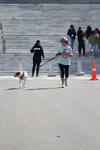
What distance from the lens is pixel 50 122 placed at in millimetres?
11789

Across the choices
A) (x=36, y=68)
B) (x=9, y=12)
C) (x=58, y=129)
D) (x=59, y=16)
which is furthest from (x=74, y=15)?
(x=58, y=129)

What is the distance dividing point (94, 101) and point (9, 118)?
3.98 m

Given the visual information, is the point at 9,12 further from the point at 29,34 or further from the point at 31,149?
the point at 31,149

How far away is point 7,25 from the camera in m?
47.7

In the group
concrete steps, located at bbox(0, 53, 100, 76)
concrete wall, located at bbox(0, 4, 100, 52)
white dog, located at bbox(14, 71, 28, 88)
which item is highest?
concrete wall, located at bbox(0, 4, 100, 52)

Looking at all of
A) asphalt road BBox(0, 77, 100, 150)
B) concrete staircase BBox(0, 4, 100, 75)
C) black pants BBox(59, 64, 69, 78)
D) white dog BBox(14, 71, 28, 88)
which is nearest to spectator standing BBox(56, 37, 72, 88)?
black pants BBox(59, 64, 69, 78)

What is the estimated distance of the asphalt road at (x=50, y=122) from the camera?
31.0 ft

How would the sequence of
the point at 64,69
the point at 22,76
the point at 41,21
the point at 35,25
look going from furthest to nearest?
the point at 41,21
the point at 35,25
the point at 64,69
the point at 22,76

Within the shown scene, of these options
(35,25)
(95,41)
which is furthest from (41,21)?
(95,41)

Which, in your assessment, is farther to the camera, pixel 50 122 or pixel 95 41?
pixel 95 41

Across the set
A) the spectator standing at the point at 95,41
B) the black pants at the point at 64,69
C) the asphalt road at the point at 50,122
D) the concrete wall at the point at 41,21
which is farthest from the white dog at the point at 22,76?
the concrete wall at the point at 41,21

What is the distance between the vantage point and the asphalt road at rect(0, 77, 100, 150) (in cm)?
945

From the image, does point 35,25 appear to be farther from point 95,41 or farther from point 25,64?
point 25,64

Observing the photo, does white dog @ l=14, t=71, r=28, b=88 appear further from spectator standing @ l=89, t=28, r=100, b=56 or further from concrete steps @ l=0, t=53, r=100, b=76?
spectator standing @ l=89, t=28, r=100, b=56
